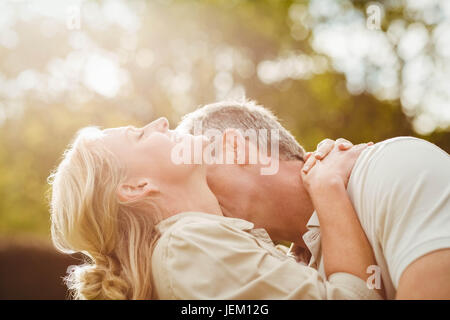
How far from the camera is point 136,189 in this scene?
2.59 meters

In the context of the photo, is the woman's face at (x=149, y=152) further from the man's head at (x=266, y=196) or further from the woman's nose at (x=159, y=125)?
the man's head at (x=266, y=196)

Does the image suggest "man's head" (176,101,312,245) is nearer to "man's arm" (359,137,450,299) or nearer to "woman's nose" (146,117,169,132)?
"woman's nose" (146,117,169,132)

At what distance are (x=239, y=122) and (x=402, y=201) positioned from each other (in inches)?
53.1

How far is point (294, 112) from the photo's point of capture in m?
14.8

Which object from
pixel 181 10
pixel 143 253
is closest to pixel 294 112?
pixel 181 10

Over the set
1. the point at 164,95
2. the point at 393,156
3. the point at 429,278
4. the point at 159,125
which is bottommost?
the point at 429,278

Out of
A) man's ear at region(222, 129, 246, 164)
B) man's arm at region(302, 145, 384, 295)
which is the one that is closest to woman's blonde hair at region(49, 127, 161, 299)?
man's ear at region(222, 129, 246, 164)

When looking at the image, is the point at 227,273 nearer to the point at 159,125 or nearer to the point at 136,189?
the point at 136,189

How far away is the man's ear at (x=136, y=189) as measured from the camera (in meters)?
2.54

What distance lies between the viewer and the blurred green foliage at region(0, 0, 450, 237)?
1477cm

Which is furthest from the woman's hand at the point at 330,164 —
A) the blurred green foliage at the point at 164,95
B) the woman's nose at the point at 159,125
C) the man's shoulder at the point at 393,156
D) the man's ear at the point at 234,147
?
the blurred green foliage at the point at 164,95

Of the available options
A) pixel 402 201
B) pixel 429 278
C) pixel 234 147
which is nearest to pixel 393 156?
pixel 402 201
